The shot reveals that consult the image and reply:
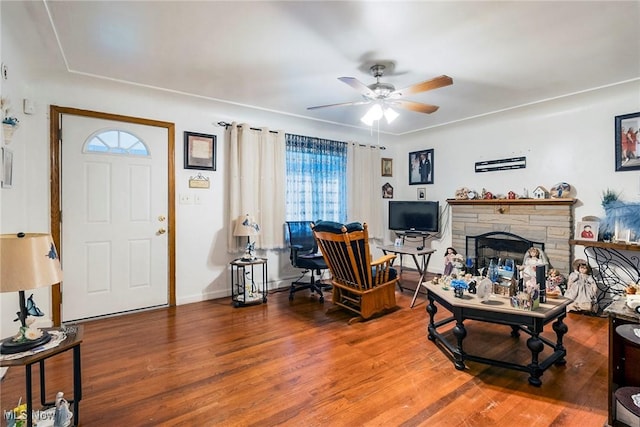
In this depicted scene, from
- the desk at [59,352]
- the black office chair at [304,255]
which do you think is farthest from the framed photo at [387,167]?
the desk at [59,352]

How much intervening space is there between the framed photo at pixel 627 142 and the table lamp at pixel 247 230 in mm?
4348

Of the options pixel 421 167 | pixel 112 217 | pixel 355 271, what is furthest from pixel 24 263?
pixel 421 167

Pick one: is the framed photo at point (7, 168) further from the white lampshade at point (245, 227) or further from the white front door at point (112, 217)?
the white lampshade at point (245, 227)

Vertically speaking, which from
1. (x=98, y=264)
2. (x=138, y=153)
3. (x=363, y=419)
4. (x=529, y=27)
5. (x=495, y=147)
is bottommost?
(x=363, y=419)

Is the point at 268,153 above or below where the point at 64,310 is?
above

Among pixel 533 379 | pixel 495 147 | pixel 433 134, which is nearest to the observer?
pixel 533 379

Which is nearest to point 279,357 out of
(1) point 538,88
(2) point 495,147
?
(1) point 538,88

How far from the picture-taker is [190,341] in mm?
2812

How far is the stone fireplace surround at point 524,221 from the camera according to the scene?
399 centimetres

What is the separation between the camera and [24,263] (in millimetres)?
1436

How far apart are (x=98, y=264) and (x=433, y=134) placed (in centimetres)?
523

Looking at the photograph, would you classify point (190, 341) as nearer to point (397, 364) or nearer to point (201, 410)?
point (201, 410)

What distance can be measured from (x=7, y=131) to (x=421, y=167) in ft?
17.6

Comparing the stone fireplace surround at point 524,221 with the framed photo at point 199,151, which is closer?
the framed photo at point 199,151
